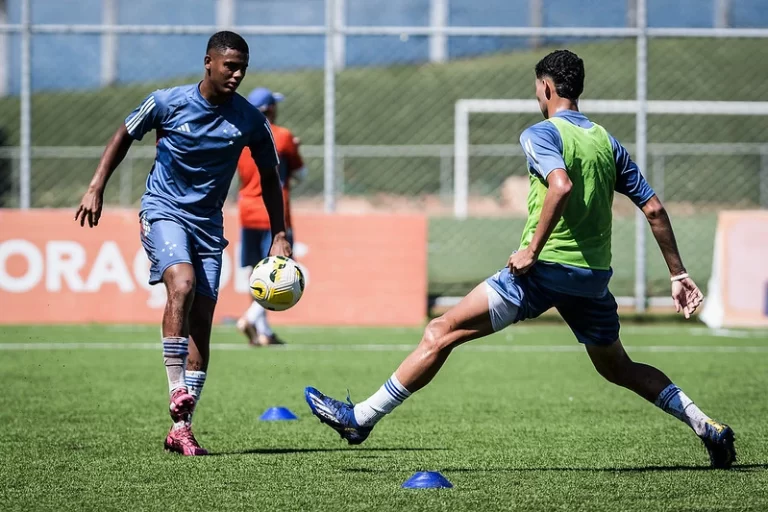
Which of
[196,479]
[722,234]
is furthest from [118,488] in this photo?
[722,234]

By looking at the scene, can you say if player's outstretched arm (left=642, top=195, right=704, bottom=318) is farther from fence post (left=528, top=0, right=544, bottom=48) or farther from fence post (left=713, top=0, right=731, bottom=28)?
fence post (left=713, top=0, right=731, bottom=28)

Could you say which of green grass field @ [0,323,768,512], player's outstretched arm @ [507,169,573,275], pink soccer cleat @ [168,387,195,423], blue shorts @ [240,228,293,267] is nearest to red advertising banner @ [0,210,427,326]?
blue shorts @ [240,228,293,267]

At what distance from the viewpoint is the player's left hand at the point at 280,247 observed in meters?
6.84

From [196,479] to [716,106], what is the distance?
573 inches

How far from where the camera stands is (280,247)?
686 cm

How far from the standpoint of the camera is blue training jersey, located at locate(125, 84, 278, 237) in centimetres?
665

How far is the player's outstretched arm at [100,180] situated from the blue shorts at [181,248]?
31 cm

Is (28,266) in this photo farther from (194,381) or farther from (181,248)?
(181,248)

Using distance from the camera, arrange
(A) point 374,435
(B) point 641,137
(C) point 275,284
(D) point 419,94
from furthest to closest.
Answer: (D) point 419,94, (B) point 641,137, (A) point 374,435, (C) point 275,284

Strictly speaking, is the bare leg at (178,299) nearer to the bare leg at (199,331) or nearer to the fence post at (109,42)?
the bare leg at (199,331)

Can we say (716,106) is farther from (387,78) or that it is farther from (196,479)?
(387,78)

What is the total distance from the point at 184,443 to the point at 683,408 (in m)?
2.43

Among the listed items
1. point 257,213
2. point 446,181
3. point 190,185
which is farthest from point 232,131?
point 446,181

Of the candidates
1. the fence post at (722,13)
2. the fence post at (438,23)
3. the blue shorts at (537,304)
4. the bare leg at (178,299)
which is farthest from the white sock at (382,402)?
the fence post at (722,13)
